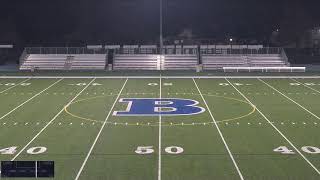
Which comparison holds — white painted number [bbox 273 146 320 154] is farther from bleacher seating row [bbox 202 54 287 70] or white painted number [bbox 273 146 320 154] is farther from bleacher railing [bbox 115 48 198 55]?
bleacher railing [bbox 115 48 198 55]

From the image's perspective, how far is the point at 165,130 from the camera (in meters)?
17.0

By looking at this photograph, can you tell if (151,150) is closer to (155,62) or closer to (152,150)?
(152,150)

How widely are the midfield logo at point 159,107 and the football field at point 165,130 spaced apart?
4 centimetres

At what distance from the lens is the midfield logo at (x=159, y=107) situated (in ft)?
65.3

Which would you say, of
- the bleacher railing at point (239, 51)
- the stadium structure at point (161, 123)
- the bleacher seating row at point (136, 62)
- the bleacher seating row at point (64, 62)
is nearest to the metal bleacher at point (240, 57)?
the bleacher railing at point (239, 51)

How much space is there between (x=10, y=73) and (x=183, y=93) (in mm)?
13399

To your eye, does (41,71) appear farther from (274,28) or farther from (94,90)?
(274,28)

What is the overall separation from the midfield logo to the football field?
0.12 ft

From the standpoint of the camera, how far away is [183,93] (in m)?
25.0

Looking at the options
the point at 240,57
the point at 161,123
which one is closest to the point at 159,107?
the point at 161,123

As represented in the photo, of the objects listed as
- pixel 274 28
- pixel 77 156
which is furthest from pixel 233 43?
pixel 77 156

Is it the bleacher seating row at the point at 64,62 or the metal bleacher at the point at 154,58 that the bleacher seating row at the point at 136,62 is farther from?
the bleacher seating row at the point at 64,62

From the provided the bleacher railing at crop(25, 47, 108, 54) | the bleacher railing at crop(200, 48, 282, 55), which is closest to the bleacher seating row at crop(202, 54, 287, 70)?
the bleacher railing at crop(200, 48, 282, 55)

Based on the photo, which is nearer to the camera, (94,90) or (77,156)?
(77,156)
